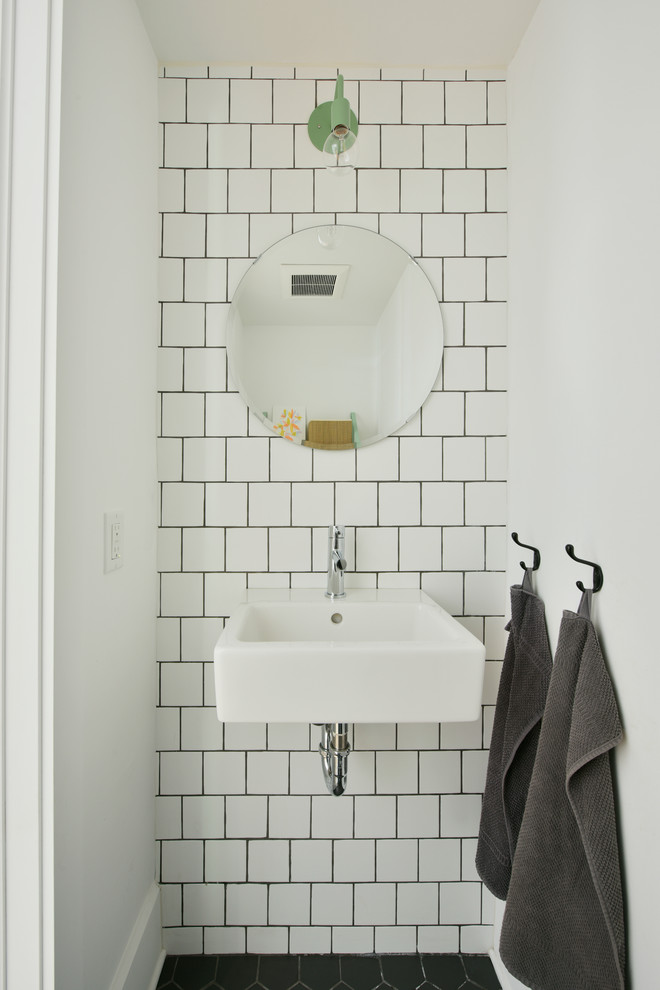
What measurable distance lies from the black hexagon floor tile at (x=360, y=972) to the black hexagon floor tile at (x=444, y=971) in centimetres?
13

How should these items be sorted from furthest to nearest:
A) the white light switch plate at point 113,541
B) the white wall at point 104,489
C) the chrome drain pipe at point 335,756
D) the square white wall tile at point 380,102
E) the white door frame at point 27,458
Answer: the square white wall tile at point 380,102
the chrome drain pipe at point 335,756
the white light switch plate at point 113,541
the white wall at point 104,489
the white door frame at point 27,458

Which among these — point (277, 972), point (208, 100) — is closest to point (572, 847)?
point (277, 972)

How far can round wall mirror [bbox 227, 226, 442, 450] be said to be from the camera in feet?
5.11

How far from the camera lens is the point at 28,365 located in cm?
89

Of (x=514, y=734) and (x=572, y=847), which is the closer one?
(x=572, y=847)

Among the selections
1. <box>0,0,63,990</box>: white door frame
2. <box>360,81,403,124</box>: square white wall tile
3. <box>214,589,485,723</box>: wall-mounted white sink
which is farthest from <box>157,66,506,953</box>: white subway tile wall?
<box>0,0,63,990</box>: white door frame

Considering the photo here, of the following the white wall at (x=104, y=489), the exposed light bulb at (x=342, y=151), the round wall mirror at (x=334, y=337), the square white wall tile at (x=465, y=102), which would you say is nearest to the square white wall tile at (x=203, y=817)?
the white wall at (x=104, y=489)

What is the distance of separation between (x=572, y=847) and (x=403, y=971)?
836mm

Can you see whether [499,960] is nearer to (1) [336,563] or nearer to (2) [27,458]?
(1) [336,563]

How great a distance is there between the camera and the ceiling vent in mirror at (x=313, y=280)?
1558 mm

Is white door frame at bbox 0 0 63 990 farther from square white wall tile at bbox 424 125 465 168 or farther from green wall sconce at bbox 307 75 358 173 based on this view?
square white wall tile at bbox 424 125 465 168

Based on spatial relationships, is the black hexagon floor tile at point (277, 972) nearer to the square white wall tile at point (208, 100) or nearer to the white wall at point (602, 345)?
the white wall at point (602, 345)

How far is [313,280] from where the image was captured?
5.12 ft

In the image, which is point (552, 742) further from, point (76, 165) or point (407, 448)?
point (76, 165)
